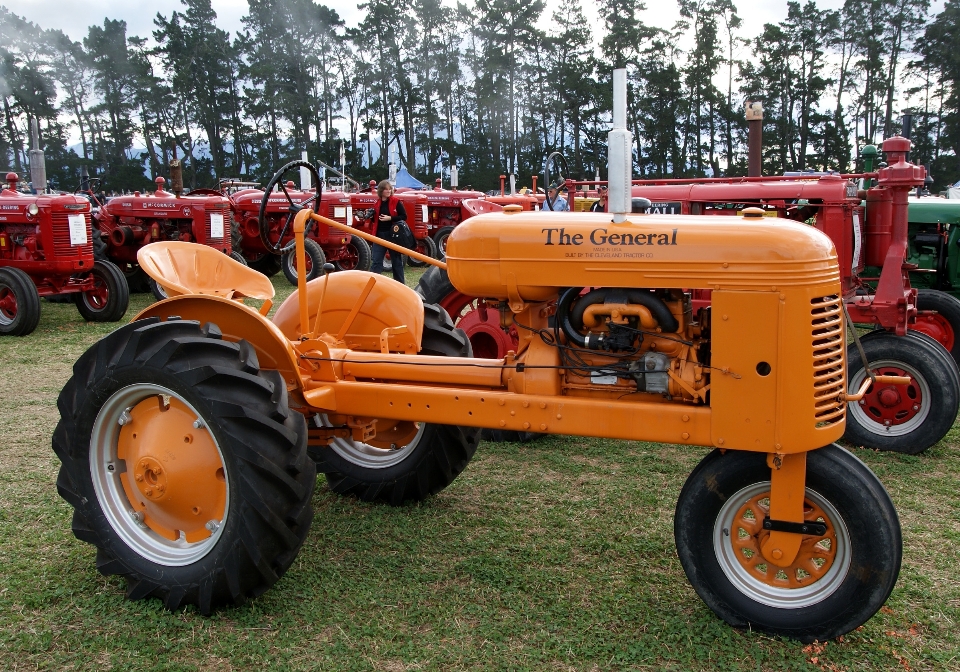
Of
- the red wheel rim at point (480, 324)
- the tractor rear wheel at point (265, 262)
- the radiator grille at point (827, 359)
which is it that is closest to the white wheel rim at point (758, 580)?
the radiator grille at point (827, 359)

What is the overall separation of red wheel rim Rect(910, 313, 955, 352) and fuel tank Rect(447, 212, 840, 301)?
14.4 feet

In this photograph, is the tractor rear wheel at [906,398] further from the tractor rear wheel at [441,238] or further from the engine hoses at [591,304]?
the tractor rear wheel at [441,238]

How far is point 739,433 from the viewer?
2.67m

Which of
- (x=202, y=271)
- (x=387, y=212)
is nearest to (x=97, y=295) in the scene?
(x=387, y=212)

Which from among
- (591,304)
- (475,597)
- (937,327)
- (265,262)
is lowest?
(475,597)

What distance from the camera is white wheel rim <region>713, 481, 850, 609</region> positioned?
2.68 m

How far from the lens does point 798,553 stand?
2740mm

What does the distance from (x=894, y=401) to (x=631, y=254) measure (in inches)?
115

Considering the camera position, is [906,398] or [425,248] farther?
[425,248]

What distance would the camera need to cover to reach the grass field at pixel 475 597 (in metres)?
2.70

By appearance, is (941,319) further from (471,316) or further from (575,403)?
(575,403)

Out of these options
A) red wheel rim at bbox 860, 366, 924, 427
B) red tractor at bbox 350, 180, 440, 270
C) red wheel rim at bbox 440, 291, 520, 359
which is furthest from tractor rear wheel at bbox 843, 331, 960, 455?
red tractor at bbox 350, 180, 440, 270

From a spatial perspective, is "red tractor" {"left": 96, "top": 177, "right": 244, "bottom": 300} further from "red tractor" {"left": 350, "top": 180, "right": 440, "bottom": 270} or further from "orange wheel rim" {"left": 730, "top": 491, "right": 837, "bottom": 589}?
"orange wheel rim" {"left": 730, "top": 491, "right": 837, "bottom": 589}

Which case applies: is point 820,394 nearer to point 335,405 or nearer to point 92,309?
point 335,405
